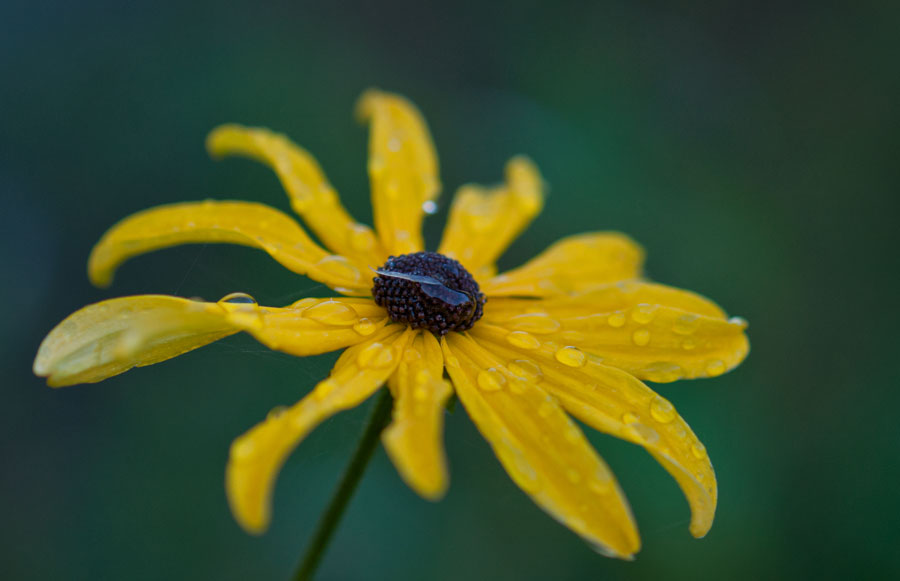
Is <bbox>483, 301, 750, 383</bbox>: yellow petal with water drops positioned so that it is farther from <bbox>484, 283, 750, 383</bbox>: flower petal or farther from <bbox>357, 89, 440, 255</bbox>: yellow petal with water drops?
<bbox>357, 89, 440, 255</bbox>: yellow petal with water drops

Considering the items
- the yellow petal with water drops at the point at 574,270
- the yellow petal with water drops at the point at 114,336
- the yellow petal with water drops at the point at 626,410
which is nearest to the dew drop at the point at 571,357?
the yellow petal with water drops at the point at 626,410

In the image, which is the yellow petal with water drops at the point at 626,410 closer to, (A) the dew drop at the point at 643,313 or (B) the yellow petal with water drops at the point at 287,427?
(A) the dew drop at the point at 643,313

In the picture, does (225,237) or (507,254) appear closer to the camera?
(225,237)

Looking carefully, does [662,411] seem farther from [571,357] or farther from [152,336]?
[152,336]

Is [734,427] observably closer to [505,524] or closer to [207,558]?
[505,524]

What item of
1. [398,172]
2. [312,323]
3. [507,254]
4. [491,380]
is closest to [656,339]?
[491,380]

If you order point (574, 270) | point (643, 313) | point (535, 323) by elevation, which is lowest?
point (535, 323)

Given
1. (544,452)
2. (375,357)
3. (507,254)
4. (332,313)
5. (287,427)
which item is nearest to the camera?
(287,427)

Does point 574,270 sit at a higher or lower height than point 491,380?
higher
